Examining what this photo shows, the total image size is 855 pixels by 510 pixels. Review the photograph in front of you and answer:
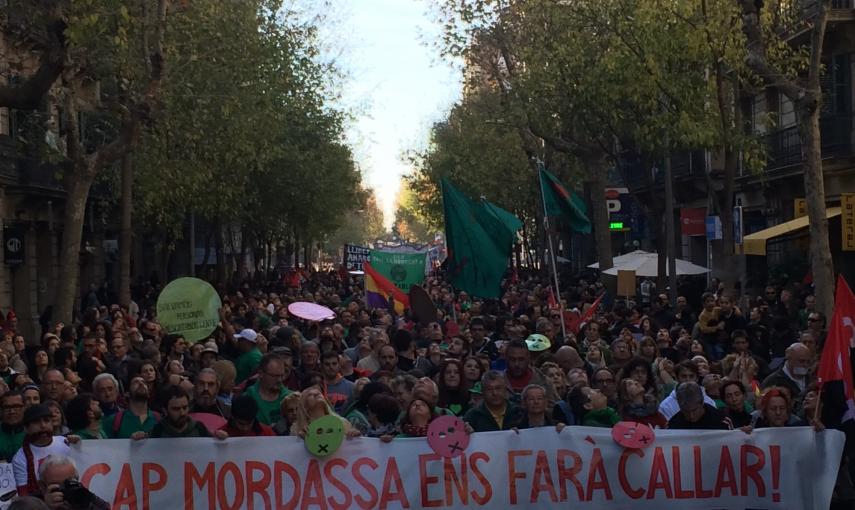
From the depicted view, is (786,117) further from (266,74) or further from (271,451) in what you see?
(271,451)

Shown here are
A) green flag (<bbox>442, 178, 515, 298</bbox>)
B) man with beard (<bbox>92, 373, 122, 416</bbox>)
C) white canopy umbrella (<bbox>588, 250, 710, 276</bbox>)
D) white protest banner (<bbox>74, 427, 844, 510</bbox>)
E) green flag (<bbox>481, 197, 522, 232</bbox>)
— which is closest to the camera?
white protest banner (<bbox>74, 427, 844, 510</bbox>)

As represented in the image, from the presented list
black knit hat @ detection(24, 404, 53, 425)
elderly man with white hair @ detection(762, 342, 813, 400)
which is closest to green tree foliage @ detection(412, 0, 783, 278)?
elderly man with white hair @ detection(762, 342, 813, 400)

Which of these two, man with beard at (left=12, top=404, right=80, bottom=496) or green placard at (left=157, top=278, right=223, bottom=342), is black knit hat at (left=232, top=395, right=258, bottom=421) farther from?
green placard at (left=157, top=278, right=223, bottom=342)

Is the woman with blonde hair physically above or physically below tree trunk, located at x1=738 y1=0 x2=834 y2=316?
below

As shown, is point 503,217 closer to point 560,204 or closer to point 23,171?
point 560,204

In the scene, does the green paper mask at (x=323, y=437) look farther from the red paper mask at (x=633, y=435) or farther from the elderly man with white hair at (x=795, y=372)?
the elderly man with white hair at (x=795, y=372)

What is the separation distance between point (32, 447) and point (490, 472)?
9.13ft

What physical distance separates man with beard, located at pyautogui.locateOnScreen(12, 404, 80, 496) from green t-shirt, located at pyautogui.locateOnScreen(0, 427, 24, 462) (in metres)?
0.45

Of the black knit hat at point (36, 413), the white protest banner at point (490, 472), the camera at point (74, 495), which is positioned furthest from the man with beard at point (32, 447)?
the camera at point (74, 495)

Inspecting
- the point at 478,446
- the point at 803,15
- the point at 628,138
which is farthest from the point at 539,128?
the point at 478,446

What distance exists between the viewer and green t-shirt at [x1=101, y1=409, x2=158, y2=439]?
29.2ft

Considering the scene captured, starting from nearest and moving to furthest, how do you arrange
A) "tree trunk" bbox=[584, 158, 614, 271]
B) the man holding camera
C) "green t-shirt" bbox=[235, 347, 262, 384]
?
the man holding camera, "green t-shirt" bbox=[235, 347, 262, 384], "tree trunk" bbox=[584, 158, 614, 271]

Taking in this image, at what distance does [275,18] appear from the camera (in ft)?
100

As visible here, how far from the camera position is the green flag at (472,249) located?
16.2 metres
